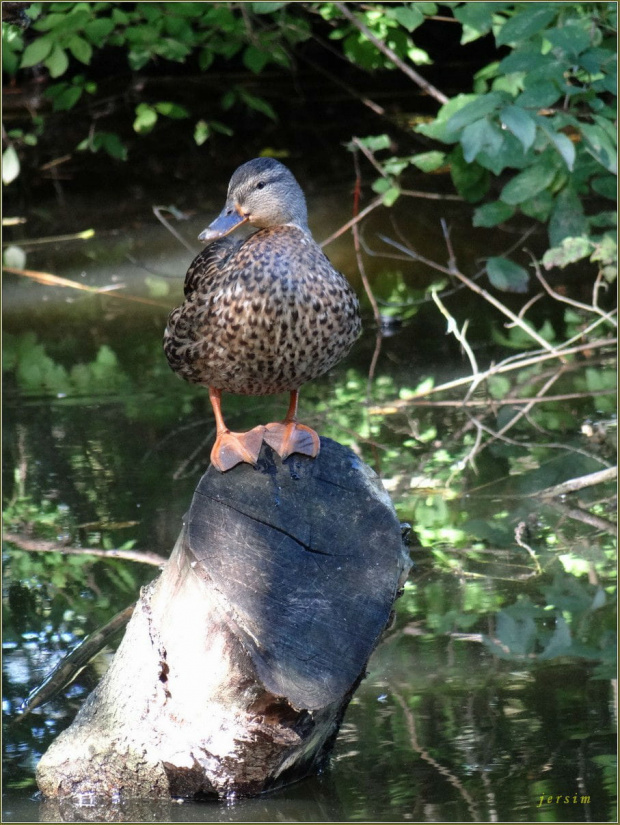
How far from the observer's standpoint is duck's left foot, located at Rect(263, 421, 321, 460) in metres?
2.84

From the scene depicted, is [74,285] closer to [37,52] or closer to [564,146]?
[37,52]

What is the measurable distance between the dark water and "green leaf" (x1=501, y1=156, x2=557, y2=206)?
3.52ft

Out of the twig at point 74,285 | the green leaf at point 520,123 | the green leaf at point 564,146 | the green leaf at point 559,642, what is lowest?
the twig at point 74,285

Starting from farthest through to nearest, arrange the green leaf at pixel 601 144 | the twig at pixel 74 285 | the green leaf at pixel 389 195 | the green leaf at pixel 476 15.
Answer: the twig at pixel 74 285, the green leaf at pixel 389 195, the green leaf at pixel 476 15, the green leaf at pixel 601 144

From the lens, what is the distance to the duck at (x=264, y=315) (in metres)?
2.84

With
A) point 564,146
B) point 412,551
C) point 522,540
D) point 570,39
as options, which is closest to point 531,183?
point 564,146

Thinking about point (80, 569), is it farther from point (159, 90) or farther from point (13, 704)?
point (159, 90)

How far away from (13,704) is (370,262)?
4.62m

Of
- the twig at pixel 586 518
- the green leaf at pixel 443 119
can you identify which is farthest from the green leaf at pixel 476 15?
the twig at pixel 586 518

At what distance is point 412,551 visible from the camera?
13.6 ft

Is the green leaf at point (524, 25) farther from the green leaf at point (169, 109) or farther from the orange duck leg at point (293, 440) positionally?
the green leaf at point (169, 109)

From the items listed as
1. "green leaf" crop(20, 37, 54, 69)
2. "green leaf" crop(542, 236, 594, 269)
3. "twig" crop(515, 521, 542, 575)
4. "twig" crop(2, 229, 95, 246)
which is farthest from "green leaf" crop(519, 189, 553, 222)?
"twig" crop(2, 229, 95, 246)

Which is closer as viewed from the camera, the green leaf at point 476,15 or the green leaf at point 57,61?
the green leaf at point 476,15

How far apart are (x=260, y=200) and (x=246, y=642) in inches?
48.7
